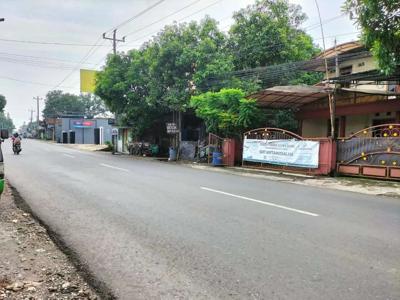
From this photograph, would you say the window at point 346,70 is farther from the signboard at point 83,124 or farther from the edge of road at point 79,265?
the signboard at point 83,124

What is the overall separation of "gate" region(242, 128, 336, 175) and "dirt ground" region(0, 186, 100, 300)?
40.4 ft

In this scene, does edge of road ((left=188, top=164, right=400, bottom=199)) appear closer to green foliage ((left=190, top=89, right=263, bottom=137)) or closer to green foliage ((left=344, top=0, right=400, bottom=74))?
green foliage ((left=344, top=0, right=400, bottom=74))

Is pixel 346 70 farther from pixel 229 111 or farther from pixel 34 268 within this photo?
pixel 34 268

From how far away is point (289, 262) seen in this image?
15.7 ft

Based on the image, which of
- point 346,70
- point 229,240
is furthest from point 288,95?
point 229,240

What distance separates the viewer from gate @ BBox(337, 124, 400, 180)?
1398 cm

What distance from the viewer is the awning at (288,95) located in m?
18.8

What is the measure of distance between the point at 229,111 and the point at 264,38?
9467 millimetres

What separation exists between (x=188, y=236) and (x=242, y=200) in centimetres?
353

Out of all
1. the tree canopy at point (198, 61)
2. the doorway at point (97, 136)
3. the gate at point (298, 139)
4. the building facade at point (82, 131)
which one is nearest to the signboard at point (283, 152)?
the gate at point (298, 139)

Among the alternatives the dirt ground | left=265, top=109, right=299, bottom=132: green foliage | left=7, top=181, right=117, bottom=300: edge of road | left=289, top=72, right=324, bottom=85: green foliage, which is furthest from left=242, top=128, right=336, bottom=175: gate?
the dirt ground

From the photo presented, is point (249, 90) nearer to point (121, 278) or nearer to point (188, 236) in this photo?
point (188, 236)

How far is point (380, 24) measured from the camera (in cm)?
926

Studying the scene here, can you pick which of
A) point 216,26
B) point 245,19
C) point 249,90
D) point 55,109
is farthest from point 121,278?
point 55,109
